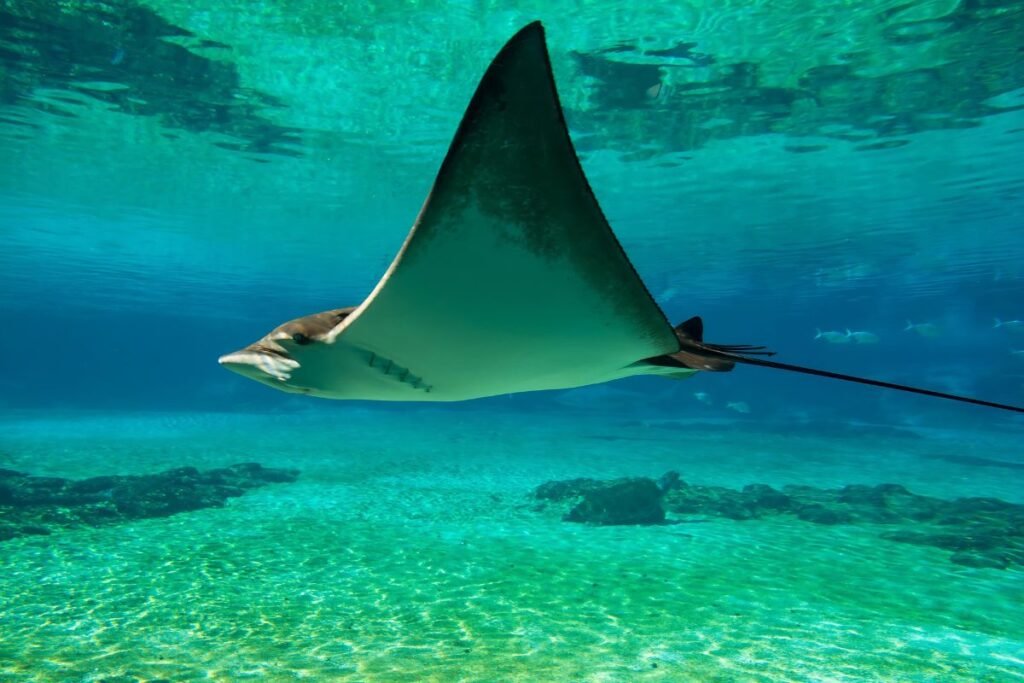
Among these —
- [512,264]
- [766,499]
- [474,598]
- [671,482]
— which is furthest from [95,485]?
[766,499]

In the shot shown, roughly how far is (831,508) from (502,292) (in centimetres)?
1253

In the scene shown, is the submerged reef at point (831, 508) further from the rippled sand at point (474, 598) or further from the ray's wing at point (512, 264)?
the ray's wing at point (512, 264)

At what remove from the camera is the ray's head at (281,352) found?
9.05ft

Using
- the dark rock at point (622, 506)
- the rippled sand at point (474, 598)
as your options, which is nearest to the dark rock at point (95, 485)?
the rippled sand at point (474, 598)

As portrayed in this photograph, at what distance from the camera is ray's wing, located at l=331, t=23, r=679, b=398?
6.49 ft

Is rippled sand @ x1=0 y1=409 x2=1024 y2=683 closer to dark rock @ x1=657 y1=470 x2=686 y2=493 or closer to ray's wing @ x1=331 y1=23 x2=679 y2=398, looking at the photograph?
dark rock @ x1=657 y1=470 x2=686 y2=493

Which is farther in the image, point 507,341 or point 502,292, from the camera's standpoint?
A: point 507,341

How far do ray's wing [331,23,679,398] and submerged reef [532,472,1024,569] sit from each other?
8947mm

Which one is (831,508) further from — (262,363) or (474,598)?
(262,363)

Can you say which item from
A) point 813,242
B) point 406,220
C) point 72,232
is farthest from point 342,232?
point 813,242

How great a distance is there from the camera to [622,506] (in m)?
11.2

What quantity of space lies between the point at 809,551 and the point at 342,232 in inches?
1044

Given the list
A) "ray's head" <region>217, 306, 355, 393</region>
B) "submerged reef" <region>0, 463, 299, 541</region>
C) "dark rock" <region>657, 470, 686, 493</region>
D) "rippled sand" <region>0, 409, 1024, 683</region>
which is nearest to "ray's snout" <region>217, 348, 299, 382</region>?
"ray's head" <region>217, 306, 355, 393</region>

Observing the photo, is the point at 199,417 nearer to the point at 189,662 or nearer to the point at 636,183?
the point at 636,183
